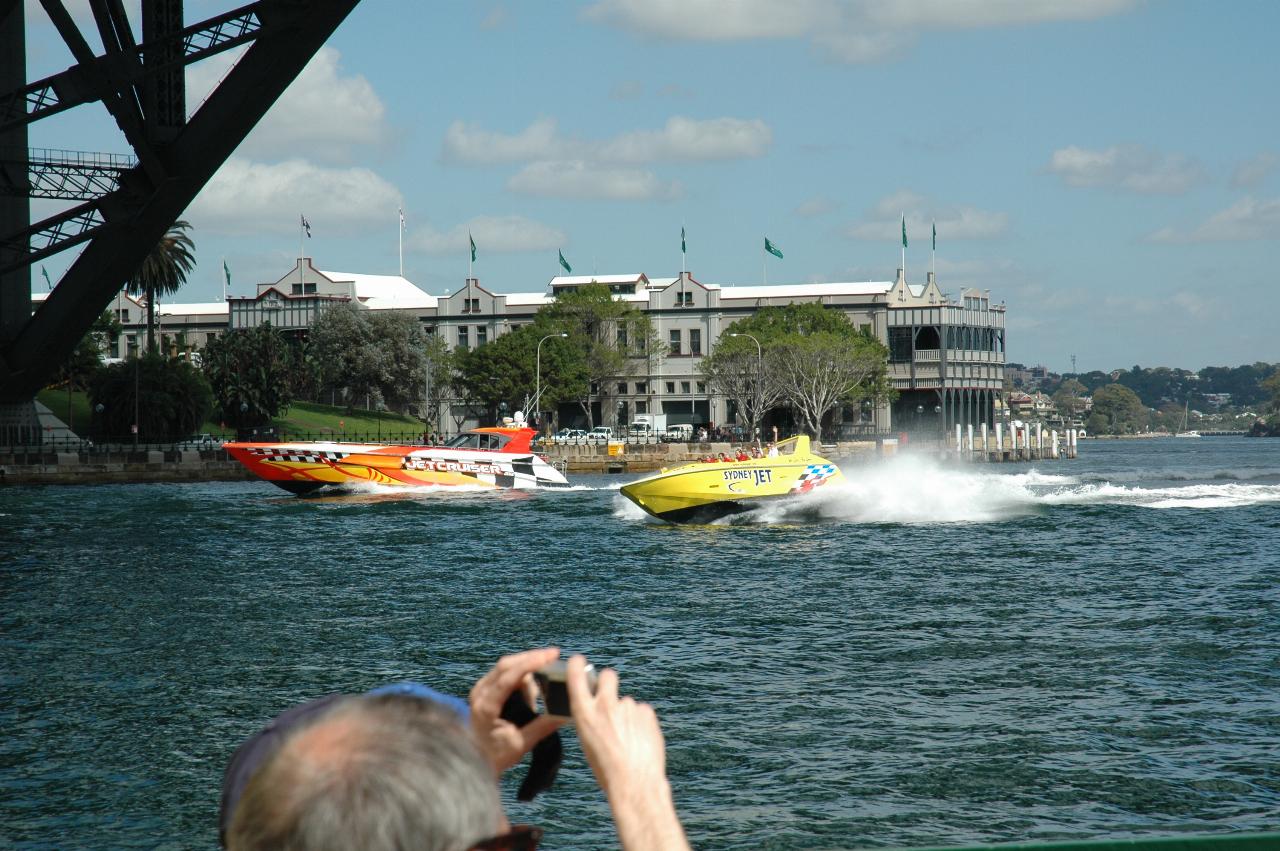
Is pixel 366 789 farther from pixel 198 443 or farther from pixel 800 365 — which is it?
pixel 800 365

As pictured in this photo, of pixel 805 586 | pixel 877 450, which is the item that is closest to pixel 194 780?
pixel 805 586

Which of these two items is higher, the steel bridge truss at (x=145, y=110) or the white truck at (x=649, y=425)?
the steel bridge truss at (x=145, y=110)

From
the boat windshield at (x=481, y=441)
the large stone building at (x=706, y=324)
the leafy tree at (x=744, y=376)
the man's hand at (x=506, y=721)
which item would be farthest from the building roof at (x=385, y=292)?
the man's hand at (x=506, y=721)

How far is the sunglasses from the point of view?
161cm

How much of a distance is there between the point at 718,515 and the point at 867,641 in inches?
630

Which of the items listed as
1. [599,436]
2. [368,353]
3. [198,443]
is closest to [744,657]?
[198,443]

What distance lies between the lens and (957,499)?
1631 inches

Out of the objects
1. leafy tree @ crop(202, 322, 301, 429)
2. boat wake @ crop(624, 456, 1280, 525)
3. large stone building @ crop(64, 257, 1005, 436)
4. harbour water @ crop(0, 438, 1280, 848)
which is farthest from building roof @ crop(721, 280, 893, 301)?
harbour water @ crop(0, 438, 1280, 848)

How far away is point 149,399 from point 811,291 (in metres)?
58.6

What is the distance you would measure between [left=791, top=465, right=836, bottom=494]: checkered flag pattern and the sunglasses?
30.6m

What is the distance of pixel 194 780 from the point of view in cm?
1027

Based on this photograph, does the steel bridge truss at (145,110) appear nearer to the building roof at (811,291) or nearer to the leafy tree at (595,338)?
the leafy tree at (595,338)

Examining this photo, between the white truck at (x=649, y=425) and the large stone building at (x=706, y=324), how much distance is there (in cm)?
339

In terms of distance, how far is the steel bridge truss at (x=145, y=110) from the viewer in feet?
106
